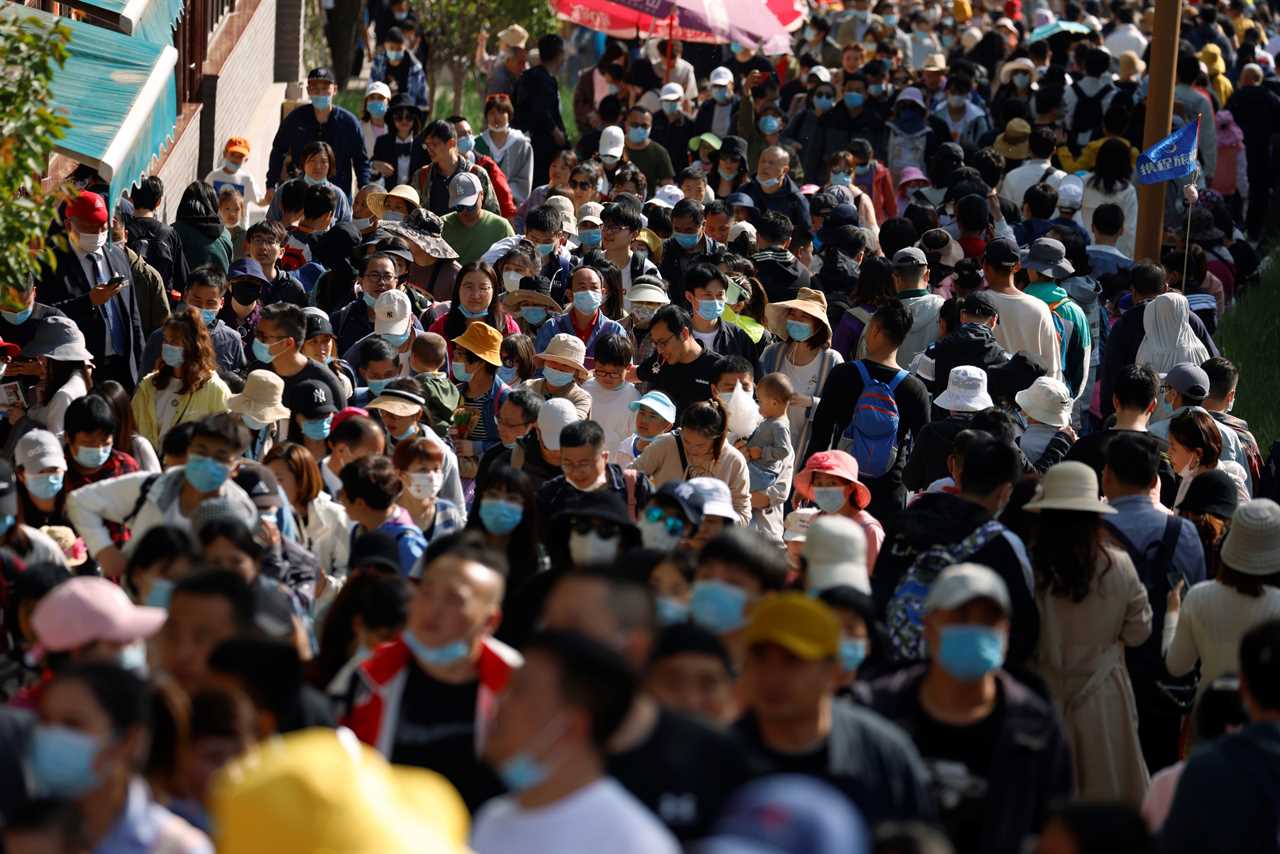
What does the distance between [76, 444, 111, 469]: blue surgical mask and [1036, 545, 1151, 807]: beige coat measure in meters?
3.63

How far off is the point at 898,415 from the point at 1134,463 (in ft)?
7.36

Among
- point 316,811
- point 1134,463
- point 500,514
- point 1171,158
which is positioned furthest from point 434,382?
point 316,811

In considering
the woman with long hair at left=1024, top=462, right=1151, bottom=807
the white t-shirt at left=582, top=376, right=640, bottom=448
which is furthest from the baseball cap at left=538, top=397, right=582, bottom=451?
the woman with long hair at left=1024, top=462, right=1151, bottom=807

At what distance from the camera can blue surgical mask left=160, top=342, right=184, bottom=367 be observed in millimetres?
9914

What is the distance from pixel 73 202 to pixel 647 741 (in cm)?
703

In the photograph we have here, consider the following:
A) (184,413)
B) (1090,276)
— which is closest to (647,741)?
(184,413)

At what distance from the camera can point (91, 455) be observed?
8.51 meters

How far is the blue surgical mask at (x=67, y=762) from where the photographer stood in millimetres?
4715

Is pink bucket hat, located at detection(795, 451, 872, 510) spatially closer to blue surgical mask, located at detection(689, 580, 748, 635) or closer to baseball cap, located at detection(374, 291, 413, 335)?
blue surgical mask, located at detection(689, 580, 748, 635)

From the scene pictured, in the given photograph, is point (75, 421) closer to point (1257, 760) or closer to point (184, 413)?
point (184, 413)

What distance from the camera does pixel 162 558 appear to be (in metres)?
6.66

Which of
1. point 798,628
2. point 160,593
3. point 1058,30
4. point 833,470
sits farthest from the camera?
point 1058,30

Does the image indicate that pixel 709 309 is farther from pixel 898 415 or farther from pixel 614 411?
pixel 898 415

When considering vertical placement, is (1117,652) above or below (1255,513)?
below
